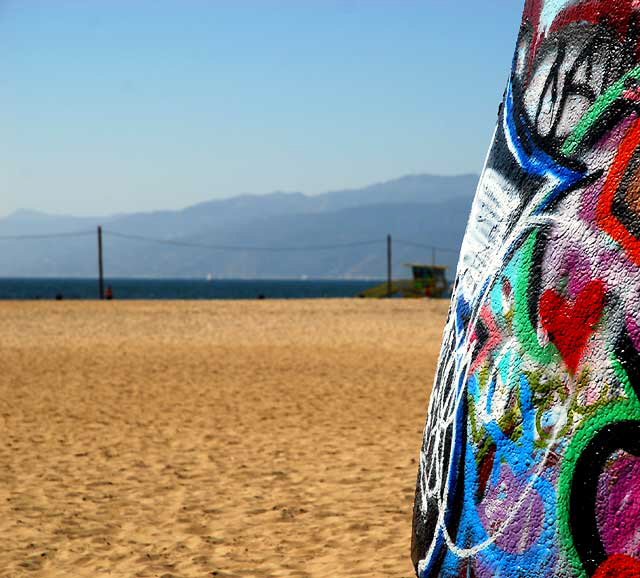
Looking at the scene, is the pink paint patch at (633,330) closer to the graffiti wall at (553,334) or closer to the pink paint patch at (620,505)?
the graffiti wall at (553,334)

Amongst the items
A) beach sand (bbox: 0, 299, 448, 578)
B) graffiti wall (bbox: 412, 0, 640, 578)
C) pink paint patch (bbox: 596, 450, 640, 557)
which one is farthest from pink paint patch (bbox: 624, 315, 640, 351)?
beach sand (bbox: 0, 299, 448, 578)

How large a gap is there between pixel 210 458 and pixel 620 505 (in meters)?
7.54

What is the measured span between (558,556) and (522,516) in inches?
5.8

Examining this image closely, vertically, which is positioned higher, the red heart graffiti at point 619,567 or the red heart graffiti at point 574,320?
the red heart graffiti at point 574,320

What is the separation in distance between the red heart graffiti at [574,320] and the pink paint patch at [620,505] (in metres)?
0.28

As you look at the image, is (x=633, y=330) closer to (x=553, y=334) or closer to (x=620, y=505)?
(x=553, y=334)

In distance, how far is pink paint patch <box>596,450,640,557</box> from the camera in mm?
2361

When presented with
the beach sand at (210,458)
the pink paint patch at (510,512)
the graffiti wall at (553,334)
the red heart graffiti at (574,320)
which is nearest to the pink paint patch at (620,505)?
the graffiti wall at (553,334)

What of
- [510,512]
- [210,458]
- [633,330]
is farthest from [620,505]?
[210,458]

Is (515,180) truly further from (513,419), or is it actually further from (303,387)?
(303,387)

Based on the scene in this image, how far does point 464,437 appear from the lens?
2.84 m

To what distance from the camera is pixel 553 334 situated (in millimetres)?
2594

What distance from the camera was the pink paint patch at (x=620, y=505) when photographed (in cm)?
236

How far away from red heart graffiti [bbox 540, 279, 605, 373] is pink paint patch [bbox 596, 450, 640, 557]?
0.28 metres
